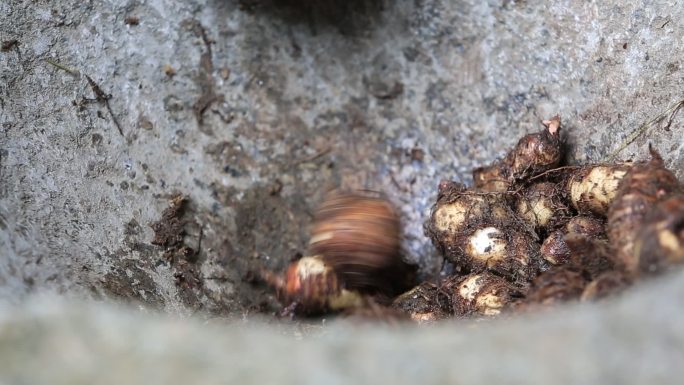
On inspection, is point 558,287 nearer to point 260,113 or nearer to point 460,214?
point 460,214

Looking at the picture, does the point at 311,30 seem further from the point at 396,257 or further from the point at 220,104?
the point at 396,257

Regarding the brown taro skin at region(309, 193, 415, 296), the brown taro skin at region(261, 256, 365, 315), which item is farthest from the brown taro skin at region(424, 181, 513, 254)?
the brown taro skin at region(261, 256, 365, 315)

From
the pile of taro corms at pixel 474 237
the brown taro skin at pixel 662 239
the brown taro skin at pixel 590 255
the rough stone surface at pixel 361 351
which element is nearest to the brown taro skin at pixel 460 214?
the pile of taro corms at pixel 474 237

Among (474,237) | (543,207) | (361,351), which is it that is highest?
(543,207)

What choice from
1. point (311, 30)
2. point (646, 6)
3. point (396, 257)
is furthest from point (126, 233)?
point (646, 6)

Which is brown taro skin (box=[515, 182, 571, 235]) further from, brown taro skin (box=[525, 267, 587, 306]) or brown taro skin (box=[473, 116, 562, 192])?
brown taro skin (box=[525, 267, 587, 306])

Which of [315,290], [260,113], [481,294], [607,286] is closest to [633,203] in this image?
[607,286]

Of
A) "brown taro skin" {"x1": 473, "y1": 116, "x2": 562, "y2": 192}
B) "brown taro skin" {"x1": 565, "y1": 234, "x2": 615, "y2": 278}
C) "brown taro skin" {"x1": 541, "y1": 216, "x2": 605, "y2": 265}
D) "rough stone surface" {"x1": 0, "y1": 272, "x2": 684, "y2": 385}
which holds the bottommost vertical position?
"rough stone surface" {"x1": 0, "y1": 272, "x2": 684, "y2": 385}
